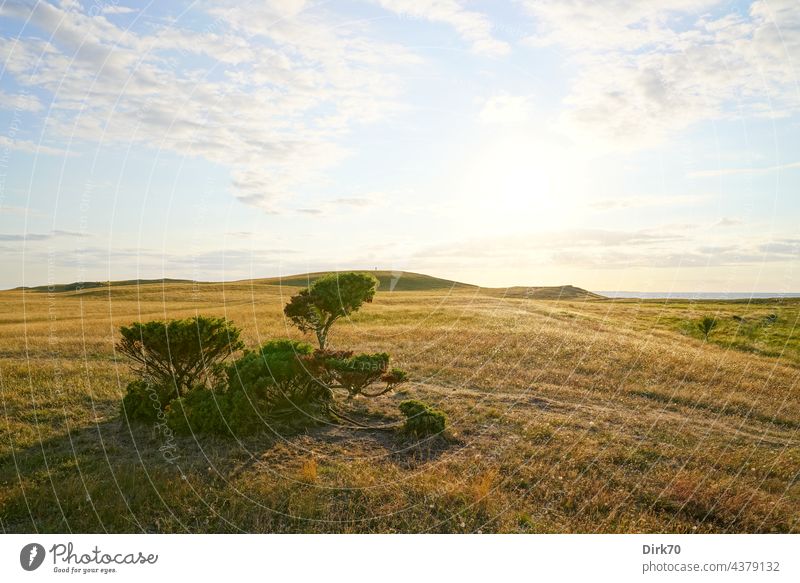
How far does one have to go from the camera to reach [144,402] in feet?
A: 45.6

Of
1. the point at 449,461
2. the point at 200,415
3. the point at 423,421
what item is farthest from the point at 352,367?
the point at 200,415

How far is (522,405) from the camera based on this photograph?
18.1 metres

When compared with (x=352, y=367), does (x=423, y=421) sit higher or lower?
lower

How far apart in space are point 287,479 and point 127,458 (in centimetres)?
391

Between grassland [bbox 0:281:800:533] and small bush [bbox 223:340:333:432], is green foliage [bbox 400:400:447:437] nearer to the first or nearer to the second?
grassland [bbox 0:281:800:533]

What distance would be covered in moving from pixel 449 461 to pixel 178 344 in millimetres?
7841

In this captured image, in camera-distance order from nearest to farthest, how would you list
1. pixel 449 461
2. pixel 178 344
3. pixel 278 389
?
pixel 449 461
pixel 178 344
pixel 278 389

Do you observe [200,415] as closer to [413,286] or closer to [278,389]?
[278,389]

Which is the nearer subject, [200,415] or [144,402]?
[200,415]

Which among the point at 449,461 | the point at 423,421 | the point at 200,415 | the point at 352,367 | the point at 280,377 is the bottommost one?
the point at 449,461

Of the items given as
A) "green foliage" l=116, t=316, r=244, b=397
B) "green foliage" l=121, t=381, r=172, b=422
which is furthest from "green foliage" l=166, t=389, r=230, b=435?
"green foliage" l=116, t=316, r=244, b=397

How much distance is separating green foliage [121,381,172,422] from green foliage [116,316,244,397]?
39 cm
